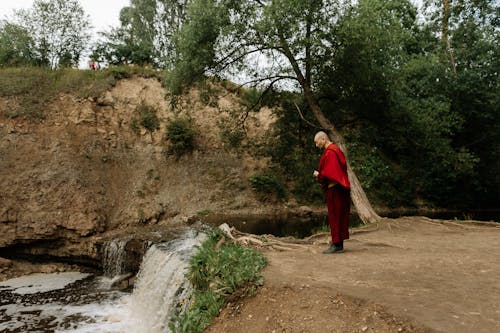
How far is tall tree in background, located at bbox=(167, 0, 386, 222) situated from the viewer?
9508mm

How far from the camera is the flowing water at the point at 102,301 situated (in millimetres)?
7246

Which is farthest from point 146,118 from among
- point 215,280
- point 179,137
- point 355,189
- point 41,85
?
point 215,280

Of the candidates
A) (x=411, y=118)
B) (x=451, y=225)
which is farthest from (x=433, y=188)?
(x=451, y=225)

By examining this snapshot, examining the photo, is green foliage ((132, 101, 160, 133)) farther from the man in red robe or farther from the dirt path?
the man in red robe

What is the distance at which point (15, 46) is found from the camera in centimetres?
1984

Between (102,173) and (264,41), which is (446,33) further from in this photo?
(102,173)

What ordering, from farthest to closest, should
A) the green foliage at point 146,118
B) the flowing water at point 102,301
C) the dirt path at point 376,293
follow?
the green foliage at point 146,118
the flowing water at point 102,301
the dirt path at point 376,293

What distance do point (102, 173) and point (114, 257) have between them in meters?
5.81

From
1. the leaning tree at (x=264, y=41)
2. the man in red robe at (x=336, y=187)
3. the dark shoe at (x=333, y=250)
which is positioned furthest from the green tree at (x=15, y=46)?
the dark shoe at (x=333, y=250)

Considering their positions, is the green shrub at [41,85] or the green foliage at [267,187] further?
the green foliage at [267,187]

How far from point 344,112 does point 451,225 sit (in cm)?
502

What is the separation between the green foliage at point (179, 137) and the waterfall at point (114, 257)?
7.89 meters

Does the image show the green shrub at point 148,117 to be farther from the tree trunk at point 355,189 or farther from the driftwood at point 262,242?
the driftwood at point 262,242

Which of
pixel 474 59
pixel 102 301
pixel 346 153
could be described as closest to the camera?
pixel 102 301
